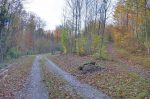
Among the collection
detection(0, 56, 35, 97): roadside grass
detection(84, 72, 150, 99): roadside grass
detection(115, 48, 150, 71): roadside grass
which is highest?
Answer: detection(115, 48, 150, 71): roadside grass

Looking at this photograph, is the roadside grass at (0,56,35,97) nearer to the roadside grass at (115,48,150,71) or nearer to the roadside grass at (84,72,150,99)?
the roadside grass at (84,72,150,99)

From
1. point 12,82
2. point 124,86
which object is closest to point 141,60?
point 12,82

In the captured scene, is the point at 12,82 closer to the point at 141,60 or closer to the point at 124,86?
the point at 124,86

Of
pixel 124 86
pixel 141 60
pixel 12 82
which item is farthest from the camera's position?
pixel 141 60

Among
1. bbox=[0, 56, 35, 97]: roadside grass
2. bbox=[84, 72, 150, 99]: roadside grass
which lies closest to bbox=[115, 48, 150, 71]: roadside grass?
bbox=[84, 72, 150, 99]: roadside grass

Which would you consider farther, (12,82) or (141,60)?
(141,60)

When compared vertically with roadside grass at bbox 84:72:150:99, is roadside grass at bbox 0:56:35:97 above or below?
below

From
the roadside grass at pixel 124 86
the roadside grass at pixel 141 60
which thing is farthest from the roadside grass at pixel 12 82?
the roadside grass at pixel 141 60

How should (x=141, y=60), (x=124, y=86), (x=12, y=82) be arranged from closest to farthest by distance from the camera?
1. (x=124, y=86)
2. (x=12, y=82)
3. (x=141, y=60)

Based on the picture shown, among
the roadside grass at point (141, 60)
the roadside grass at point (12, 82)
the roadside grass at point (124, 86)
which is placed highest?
the roadside grass at point (141, 60)

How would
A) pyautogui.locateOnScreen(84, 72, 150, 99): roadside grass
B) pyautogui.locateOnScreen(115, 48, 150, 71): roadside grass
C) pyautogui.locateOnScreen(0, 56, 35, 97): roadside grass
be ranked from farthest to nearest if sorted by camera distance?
1. pyautogui.locateOnScreen(115, 48, 150, 71): roadside grass
2. pyautogui.locateOnScreen(0, 56, 35, 97): roadside grass
3. pyautogui.locateOnScreen(84, 72, 150, 99): roadside grass

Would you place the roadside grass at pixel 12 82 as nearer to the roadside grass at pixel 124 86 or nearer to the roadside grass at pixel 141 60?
the roadside grass at pixel 124 86

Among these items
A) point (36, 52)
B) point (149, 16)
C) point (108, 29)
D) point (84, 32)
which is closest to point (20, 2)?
point (84, 32)

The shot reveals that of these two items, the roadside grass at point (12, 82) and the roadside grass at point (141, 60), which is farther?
the roadside grass at point (141, 60)
